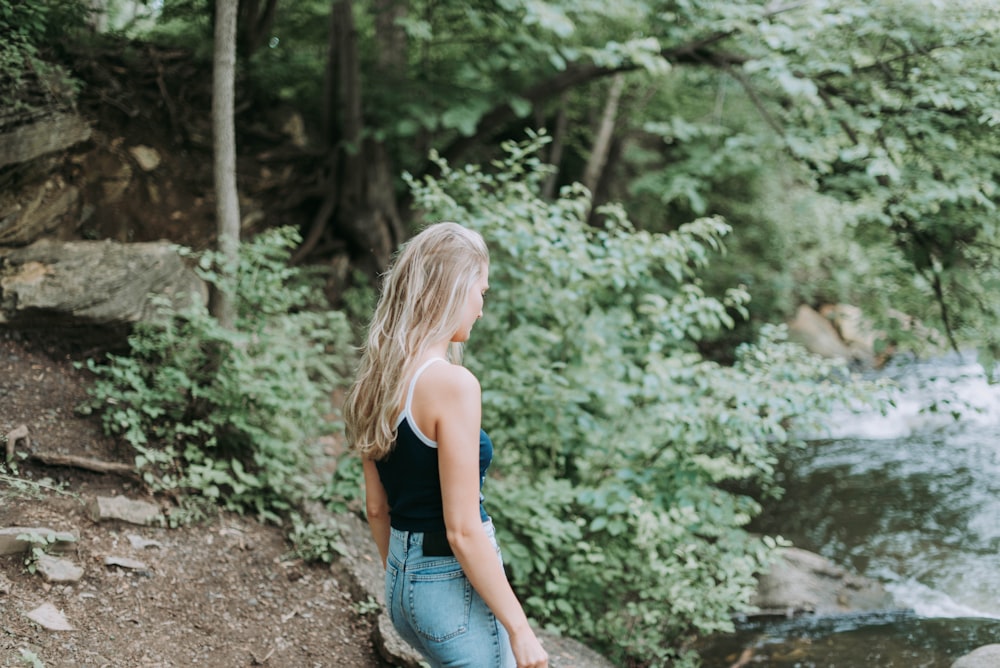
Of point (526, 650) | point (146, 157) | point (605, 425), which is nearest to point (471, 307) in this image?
point (526, 650)

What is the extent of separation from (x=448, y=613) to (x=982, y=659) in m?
3.89

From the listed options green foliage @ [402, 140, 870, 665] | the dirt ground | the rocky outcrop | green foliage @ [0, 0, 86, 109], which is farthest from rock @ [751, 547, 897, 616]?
the rocky outcrop

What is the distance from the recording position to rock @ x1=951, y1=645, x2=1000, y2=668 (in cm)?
408

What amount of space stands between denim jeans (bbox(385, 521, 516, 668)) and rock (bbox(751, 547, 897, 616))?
418 centimetres

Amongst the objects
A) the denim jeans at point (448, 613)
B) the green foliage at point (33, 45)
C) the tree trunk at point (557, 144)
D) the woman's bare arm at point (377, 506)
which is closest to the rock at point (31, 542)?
the woman's bare arm at point (377, 506)

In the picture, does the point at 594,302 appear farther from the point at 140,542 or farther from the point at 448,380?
the point at 448,380

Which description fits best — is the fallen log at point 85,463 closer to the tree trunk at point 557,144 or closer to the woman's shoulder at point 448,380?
the woman's shoulder at point 448,380

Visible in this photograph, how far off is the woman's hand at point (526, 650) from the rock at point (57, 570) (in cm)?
227

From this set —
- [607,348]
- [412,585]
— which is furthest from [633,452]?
[412,585]

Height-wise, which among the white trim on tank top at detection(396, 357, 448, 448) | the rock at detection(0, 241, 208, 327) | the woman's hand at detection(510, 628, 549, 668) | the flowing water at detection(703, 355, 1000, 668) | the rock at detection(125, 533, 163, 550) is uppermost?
the white trim on tank top at detection(396, 357, 448, 448)

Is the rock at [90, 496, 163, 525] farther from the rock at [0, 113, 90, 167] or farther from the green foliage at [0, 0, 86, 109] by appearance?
the green foliage at [0, 0, 86, 109]

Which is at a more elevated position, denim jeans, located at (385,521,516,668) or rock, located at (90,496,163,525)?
denim jeans, located at (385,521,516,668)

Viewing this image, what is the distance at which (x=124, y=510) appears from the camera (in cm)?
359

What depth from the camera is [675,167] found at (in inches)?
315
